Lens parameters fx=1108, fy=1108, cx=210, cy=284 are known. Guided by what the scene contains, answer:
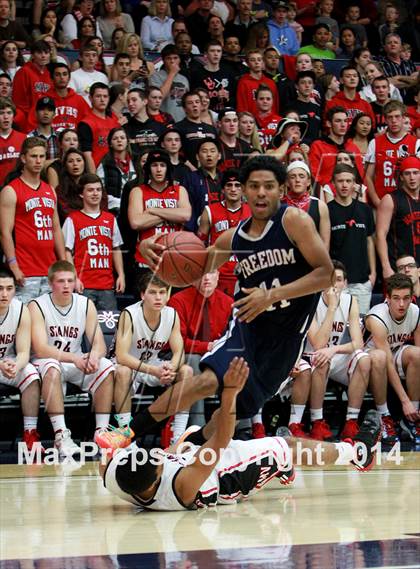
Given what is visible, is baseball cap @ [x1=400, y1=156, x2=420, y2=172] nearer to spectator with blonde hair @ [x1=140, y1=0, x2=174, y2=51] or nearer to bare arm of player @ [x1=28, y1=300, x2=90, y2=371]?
bare arm of player @ [x1=28, y1=300, x2=90, y2=371]

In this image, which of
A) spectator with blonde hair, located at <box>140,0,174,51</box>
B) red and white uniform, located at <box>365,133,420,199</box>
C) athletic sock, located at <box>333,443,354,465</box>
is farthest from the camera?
spectator with blonde hair, located at <box>140,0,174,51</box>

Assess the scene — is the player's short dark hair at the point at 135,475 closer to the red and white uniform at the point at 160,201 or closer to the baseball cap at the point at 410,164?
the red and white uniform at the point at 160,201

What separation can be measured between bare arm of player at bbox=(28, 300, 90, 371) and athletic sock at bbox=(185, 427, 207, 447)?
250cm

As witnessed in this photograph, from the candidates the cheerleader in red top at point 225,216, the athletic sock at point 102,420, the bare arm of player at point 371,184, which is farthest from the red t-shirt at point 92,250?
the bare arm of player at point 371,184

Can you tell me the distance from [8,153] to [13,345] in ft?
7.39

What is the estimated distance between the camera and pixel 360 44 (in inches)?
604

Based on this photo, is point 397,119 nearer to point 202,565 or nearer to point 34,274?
point 34,274

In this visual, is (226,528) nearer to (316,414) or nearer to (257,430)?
(257,430)

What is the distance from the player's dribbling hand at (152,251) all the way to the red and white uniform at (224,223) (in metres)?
3.43

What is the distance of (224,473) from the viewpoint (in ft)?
19.7

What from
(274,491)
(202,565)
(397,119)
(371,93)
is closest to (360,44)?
(371,93)

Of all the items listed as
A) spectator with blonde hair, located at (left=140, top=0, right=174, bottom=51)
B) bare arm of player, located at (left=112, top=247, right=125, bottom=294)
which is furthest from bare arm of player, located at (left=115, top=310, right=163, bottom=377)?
spectator with blonde hair, located at (left=140, top=0, right=174, bottom=51)

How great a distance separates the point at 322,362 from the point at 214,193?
203 cm

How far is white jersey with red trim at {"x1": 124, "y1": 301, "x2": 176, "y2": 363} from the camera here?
9.05 m
